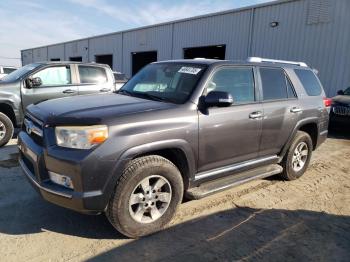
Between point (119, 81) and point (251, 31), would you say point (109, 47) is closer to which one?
point (251, 31)

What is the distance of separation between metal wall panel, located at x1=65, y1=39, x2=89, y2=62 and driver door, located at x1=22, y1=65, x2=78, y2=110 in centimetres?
2417

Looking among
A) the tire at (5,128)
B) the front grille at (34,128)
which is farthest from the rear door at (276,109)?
the tire at (5,128)

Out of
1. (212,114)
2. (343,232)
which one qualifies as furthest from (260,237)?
(212,114)

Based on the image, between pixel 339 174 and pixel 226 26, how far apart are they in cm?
1225

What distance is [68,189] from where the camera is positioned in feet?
10.2

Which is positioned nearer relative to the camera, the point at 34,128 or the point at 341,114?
the point at 34,128

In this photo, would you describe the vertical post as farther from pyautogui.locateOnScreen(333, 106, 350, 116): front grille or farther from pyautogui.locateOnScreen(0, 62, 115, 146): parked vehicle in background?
pyautogui.locateOnScreen(0, 62, 115, 146): parked vehicle in background

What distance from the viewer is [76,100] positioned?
3.93 m

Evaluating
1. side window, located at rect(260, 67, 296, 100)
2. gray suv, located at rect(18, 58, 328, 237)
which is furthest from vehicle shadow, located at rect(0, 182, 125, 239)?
→ side window, located at rect(260, 67, 296, 100)

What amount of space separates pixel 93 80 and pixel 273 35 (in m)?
9.57

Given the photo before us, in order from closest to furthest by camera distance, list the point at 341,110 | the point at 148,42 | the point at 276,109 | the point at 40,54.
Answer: the point at 276,109
the point at 341,110
the point at 148,42
the point at 40,54

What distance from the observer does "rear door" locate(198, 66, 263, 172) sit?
386 cm

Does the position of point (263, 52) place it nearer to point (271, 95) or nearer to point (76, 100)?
point (271, 95)

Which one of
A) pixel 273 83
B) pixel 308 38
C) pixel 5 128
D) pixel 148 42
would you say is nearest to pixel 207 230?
pixel 273 83
